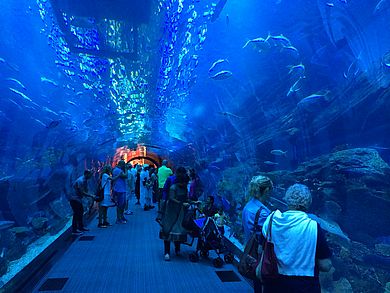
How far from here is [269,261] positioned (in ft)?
7.99

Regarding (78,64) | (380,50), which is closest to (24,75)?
(78,64)

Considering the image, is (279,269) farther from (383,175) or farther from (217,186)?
(217,186)

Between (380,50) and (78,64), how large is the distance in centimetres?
895

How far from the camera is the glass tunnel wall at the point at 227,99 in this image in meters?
4.18

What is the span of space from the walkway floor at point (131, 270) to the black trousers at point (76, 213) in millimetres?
735

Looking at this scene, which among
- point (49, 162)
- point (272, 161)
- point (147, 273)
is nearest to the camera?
point (147, 273)

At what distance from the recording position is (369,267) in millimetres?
3955

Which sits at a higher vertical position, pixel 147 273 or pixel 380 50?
pixel 380 50

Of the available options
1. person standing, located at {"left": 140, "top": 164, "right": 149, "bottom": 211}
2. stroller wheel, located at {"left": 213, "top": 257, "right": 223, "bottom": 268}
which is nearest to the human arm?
stroller wheel, located at {"left": 213, "top": 257, "right": 223, "bottom": 268}

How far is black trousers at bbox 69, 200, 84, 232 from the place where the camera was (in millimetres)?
8117

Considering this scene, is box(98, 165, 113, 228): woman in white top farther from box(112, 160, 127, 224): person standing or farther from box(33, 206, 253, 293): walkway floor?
box(33, 206, 253, 293): walkway floor

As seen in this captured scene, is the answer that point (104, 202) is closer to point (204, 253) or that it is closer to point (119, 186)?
point (119, 186)

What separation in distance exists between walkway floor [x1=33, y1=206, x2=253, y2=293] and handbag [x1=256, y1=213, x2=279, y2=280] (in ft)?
8.24

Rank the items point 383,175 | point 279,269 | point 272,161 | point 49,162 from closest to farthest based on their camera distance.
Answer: point 279,269 → point 383,175 → point 272,161 → point 49,162
